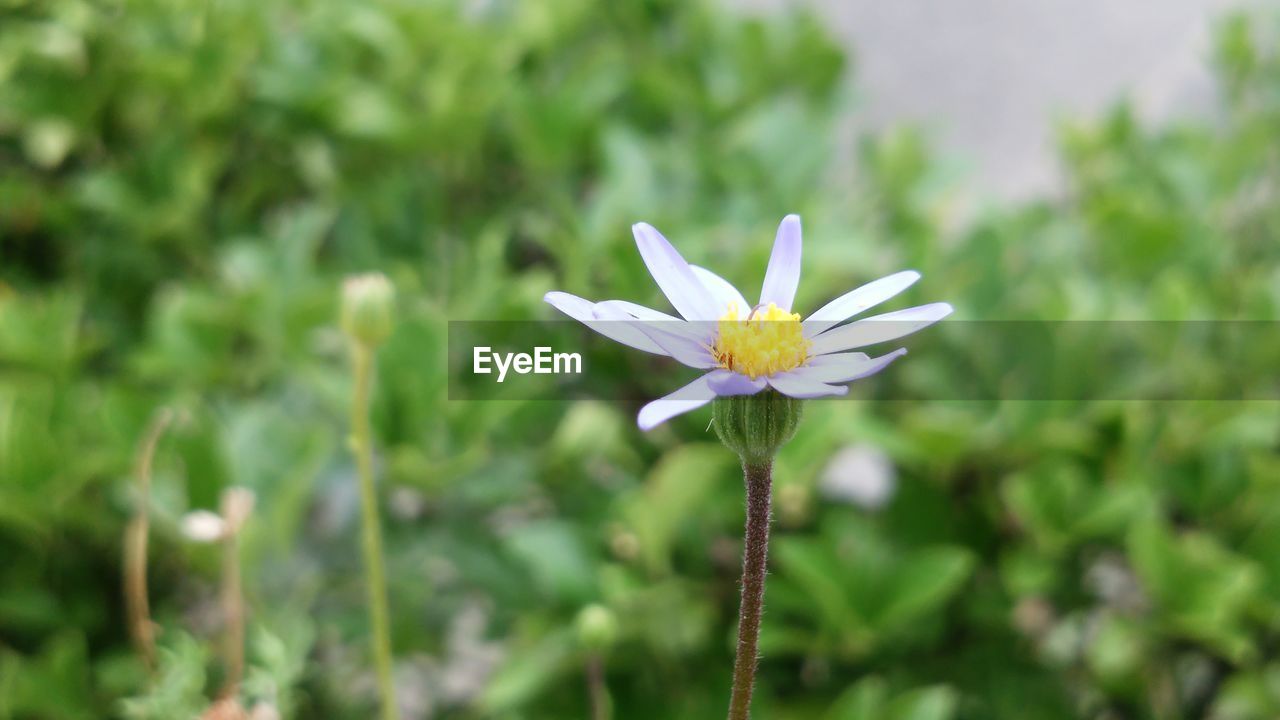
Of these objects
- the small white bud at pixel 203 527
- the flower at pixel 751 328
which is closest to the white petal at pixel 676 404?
the flower at pixel 751 328

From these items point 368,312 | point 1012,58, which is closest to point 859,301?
point 368,312

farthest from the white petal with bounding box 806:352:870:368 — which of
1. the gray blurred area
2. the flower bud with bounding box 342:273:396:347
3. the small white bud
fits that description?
the gray blurred area

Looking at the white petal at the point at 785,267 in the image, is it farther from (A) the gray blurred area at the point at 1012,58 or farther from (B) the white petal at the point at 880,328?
(A) the gray blurred area at the point at 1012,58

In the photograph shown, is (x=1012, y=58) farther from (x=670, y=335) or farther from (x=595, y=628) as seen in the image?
(x=670, y=335)

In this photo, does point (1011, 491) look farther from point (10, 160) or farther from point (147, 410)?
point (10, 160)

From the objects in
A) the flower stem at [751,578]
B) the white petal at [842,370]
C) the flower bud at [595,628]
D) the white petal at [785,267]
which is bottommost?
the flower bud at [595,628]
